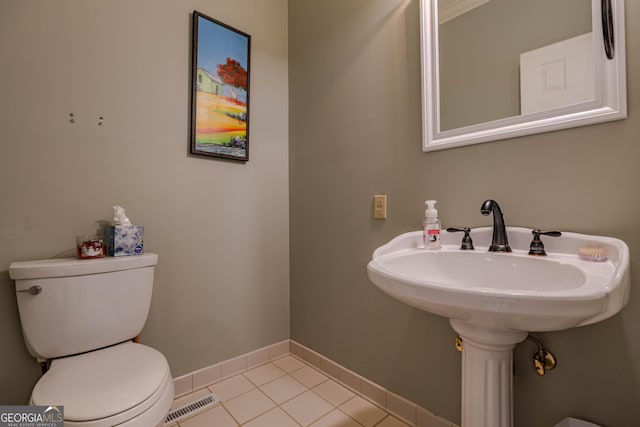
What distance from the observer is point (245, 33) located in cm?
171

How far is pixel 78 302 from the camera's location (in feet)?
3.46

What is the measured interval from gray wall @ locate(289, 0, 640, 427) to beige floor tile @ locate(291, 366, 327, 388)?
0.13m

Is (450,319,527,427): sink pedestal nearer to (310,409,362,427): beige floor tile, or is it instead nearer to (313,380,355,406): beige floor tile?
(310,409,362,427): beige floor tile

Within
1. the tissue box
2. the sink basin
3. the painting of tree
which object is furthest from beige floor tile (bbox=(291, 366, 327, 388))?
the painting of tree

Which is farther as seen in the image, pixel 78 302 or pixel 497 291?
pixel 78 302

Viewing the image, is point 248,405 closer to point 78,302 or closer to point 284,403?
point 284,403

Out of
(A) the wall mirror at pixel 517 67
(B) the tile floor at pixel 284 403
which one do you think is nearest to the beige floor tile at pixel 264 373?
(B) the tile floor at pixel 284 403

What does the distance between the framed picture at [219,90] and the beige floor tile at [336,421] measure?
54.5 inches

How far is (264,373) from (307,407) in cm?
39

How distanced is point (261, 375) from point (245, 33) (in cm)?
200

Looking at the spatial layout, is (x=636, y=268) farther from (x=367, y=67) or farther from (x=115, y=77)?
(x=115, y=77)

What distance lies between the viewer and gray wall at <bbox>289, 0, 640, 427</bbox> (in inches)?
32.0

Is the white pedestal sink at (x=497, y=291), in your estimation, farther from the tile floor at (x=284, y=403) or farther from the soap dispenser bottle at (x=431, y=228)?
the tile floor at (x=284, y=403)

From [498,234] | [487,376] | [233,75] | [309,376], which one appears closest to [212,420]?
[309,376]
